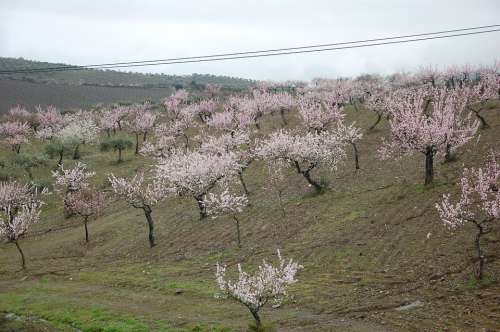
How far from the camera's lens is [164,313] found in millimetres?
21750

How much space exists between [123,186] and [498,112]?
37.0 m

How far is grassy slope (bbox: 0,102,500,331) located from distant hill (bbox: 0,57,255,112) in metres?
92.1

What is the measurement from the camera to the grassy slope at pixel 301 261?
1900cm

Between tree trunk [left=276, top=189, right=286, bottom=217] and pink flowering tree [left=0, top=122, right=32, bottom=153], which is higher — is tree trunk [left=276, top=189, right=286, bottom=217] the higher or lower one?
the lower one

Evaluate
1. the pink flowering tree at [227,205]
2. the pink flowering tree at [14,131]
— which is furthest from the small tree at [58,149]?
the pink flowering tree at [227,205]

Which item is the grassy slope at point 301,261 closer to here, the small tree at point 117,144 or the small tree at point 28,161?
the small tree at point 28,161

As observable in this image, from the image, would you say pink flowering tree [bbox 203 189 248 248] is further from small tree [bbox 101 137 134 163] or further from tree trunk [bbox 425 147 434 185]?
small tree [bbox 101 137 134 163]

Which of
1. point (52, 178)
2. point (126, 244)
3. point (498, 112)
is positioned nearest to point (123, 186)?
point (126, 244)

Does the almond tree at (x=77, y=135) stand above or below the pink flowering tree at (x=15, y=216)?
above

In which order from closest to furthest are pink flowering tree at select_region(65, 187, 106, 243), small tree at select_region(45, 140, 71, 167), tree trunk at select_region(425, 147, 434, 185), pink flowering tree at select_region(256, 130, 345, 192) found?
tree trunk at select_region(425, 147, 434, 185), pink flowering tree at select_region(256, 130, 345, 192), pink flowering tree at select_region(65, 187, 106, 243), small tree at select_region(45, 140, 71, 167)

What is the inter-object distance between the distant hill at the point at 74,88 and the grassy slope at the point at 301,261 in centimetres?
9207

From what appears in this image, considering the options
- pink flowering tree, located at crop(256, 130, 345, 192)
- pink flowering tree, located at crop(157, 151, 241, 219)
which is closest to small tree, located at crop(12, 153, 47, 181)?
pink flowering tree, located at crop(157, 151, 241, 219)

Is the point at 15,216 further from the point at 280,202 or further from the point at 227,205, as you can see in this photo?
the point at 280,202

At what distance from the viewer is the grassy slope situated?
62.3ft
